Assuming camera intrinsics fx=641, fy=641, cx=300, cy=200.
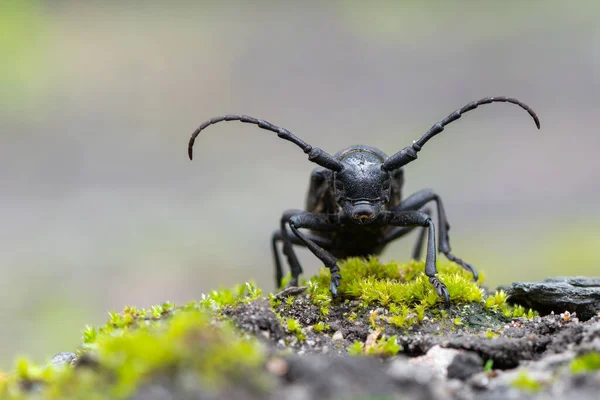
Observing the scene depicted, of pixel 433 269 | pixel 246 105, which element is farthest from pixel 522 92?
pixel 433 269

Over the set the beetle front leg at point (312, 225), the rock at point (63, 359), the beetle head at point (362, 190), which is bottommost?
the rock at point (63, 359)

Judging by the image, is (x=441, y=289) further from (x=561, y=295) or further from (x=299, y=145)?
(x=299, y=145)

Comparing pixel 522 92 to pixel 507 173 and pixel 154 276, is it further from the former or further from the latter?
pixel 154 276

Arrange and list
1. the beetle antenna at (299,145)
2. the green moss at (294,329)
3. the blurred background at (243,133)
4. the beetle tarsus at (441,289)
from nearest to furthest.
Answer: the green moss at (294,329)
the beetle tarsus at (441,289)
the beetle antenna at (299,145)
the blurred background at (243,133)

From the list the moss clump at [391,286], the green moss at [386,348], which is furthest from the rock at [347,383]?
the moss clump at [391,286]

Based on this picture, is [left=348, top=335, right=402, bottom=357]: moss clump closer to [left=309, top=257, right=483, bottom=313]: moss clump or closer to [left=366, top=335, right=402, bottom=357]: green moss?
[left=366, top=335, right=402, bottom=357]: green moss

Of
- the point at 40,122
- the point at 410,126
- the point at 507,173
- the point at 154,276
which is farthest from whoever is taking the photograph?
the point at 40,122

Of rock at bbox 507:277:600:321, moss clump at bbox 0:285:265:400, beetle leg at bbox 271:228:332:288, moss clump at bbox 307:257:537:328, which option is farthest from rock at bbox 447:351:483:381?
beetle leg at bbox 271:228:332:288

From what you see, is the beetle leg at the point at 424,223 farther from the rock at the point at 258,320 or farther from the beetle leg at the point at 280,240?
the rock at the point at 258,320
